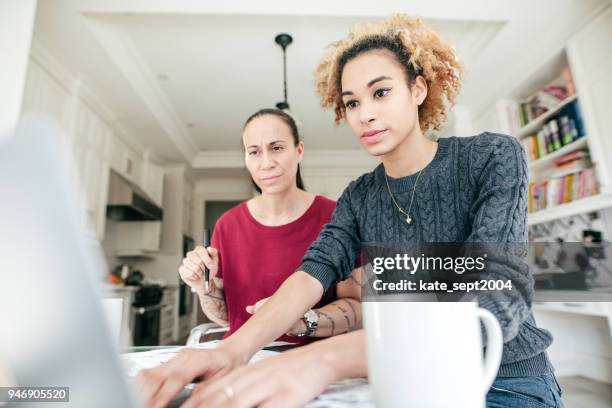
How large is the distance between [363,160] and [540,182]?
10.1ft

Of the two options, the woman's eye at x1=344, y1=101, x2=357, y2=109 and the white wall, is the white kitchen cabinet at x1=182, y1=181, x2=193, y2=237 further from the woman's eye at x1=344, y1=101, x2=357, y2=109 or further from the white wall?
the woman's eye at x1=344, y1=101, x2=357, y2=109

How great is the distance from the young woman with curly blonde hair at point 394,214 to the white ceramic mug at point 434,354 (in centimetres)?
11

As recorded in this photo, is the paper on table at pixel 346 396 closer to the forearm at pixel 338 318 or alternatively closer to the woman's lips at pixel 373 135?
the forearm at pixel 338 318

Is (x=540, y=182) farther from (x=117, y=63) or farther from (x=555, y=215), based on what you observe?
(x=117, y=63)

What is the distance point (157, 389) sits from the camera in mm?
383

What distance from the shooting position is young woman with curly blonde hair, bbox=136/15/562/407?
399mm

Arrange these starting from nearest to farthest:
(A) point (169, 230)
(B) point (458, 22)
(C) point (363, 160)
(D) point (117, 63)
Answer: (B) point (458, 22), (D) point (117, 63), (A) point (169, 230), (C) point (363, 160)

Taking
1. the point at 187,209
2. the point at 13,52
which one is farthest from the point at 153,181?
the point at 13,52

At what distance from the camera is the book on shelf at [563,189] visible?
8.86 feet

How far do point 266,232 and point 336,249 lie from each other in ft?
1.64

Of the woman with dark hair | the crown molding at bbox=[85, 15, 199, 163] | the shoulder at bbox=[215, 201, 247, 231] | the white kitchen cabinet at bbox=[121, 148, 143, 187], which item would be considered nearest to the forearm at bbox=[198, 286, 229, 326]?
the woman with dark hair

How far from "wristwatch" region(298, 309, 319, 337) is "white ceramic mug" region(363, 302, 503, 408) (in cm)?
51

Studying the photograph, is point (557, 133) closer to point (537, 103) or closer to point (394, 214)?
point (537, 103)

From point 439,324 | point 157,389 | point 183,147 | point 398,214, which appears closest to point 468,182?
point 398,214
